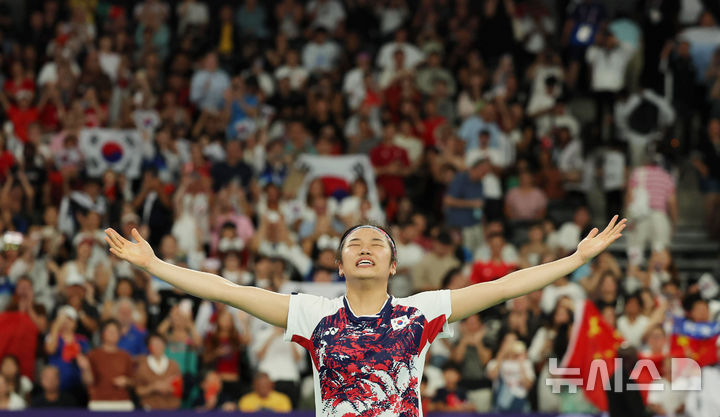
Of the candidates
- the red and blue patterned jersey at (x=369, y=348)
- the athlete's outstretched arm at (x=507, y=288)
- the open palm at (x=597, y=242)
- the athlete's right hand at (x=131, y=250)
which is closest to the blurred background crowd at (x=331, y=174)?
the open palm at (x=597, y=242)

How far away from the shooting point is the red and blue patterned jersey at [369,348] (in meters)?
5.43

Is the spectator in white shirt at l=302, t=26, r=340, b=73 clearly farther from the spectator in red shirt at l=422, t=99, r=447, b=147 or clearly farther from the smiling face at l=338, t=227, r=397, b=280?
the smiling face at l=338, t=227, r=397, b=280

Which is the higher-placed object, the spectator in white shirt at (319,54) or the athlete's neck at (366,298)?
the spectator in white shirt at (319,54)

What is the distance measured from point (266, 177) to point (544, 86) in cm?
450

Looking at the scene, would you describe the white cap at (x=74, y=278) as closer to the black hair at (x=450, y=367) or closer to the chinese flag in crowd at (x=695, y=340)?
the black hair at (x=450, y=367)

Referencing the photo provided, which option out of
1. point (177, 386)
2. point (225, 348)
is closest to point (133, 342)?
point (177, 386)

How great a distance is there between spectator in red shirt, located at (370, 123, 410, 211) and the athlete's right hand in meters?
10.9

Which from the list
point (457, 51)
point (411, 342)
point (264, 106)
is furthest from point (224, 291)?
point (457, 51)

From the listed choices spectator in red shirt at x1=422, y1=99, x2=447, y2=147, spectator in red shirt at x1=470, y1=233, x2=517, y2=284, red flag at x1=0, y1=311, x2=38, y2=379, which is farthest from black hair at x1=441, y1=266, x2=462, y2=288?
red flag at x1=0, y1=311, x2=38, y2=379

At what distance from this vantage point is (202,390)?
12875mm

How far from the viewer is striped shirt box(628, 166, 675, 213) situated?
53.0 ft

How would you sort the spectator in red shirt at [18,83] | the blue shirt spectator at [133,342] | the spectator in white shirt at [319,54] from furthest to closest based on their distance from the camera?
the spectator in white shirt at [319,54], the spectator in red shirt at [18,83], the blue shirt spectator at [133,342]


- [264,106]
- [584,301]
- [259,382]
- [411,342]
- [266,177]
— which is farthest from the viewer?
[264,106]

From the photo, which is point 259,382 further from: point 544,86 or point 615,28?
point 615,28
